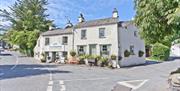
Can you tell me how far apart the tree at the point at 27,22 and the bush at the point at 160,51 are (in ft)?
95.3

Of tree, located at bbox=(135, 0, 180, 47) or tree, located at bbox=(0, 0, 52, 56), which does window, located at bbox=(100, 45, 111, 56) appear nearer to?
tree, located at bbox=(135, 0, 180, 47)

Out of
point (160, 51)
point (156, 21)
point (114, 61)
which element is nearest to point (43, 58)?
point (114, 61)

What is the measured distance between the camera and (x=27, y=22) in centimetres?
7300

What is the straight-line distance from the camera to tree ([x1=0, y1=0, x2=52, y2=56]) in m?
67.9

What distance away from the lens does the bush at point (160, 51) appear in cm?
4625

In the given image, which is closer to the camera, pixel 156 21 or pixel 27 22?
pixel 156 21

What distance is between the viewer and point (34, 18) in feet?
244

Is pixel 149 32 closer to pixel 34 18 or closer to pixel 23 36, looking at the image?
pixel 23 36

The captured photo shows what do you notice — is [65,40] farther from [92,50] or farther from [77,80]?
[77,80]

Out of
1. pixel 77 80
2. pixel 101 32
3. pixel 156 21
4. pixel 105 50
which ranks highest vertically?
pixel 101 32

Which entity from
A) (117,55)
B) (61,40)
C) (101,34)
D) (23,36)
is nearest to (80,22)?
(61,40)

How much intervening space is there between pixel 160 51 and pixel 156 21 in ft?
105

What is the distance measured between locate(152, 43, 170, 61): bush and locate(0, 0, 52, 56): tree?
29.1m

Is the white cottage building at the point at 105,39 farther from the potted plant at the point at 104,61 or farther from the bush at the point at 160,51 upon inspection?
the bush at the point at 160,51
